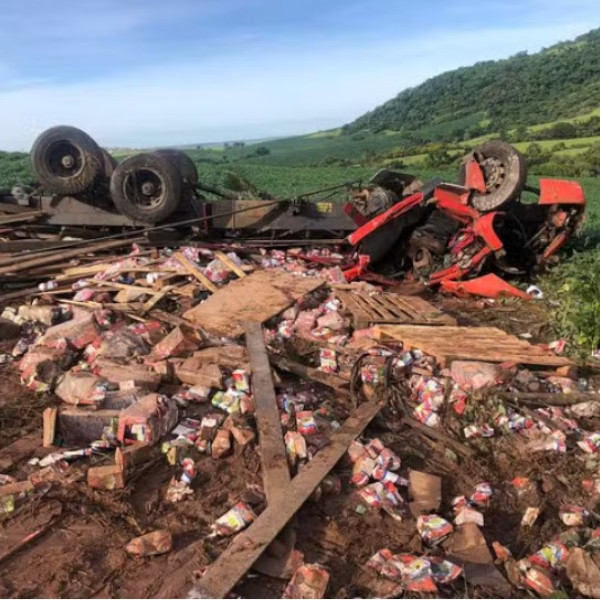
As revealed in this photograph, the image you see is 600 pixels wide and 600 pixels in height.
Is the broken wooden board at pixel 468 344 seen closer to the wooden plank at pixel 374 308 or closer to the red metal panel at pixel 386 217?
the wooden plank at pixel 374 308

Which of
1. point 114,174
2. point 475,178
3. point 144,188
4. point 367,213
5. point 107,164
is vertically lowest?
point 367,213

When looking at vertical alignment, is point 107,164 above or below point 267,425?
above

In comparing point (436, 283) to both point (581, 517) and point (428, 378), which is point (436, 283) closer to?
point (428, 378)

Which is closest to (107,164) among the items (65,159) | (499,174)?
(65,159)

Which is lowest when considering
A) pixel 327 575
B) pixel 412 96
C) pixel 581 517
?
pixel 581 517

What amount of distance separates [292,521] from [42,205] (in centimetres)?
698

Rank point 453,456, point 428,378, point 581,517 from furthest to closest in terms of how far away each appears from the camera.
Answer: point 428,378
point 453,456
point 581,517

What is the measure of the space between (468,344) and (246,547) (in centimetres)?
345

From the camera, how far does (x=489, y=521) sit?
351 centimetres

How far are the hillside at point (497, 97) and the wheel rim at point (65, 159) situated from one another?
46.2 metres

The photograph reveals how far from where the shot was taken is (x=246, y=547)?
9.61ft

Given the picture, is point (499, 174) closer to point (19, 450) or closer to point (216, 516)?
point (216, 516)

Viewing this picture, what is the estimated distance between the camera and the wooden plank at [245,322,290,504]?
348 centimetres

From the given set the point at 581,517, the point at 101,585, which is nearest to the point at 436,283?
the point at 581,517
